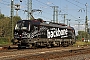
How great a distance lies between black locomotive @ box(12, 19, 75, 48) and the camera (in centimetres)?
2566

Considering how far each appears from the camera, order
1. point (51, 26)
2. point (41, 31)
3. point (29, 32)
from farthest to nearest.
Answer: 1. point (51, 26)
2. point (41, 31)
3. point (29, 32)

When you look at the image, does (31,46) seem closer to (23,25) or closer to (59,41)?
(23,25)

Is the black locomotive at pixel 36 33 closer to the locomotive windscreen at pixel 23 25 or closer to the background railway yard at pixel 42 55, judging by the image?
the locomotive windscreen at pixel 23 25

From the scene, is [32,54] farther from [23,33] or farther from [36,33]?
[36,33]

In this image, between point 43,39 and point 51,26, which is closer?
point 43,39

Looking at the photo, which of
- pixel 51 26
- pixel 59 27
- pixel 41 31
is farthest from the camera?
pixel 59 27

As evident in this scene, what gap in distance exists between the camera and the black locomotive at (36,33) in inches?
1010

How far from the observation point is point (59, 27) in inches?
1276

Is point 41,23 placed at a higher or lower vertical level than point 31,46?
higher

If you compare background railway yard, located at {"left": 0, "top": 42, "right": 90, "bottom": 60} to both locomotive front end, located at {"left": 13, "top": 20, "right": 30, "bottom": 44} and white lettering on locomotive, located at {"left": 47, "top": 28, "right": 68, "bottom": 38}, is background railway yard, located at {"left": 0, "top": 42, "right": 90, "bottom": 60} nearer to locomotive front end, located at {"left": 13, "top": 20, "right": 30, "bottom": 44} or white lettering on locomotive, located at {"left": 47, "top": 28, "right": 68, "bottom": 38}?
locomotive front end, located at {"left": 13, "top": 20, "right": 30, "bottom": 44}

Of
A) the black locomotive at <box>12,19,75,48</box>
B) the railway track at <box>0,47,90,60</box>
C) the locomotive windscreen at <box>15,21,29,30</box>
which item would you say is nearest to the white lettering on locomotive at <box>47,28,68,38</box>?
the black locomotive at <box>12,19,75,48</box>

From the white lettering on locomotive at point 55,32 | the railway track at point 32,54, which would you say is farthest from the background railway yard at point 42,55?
the white lettering on locomotive at point 55,32

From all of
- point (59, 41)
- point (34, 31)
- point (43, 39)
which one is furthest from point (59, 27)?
point (34, 31)

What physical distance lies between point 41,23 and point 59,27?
5645 mm
